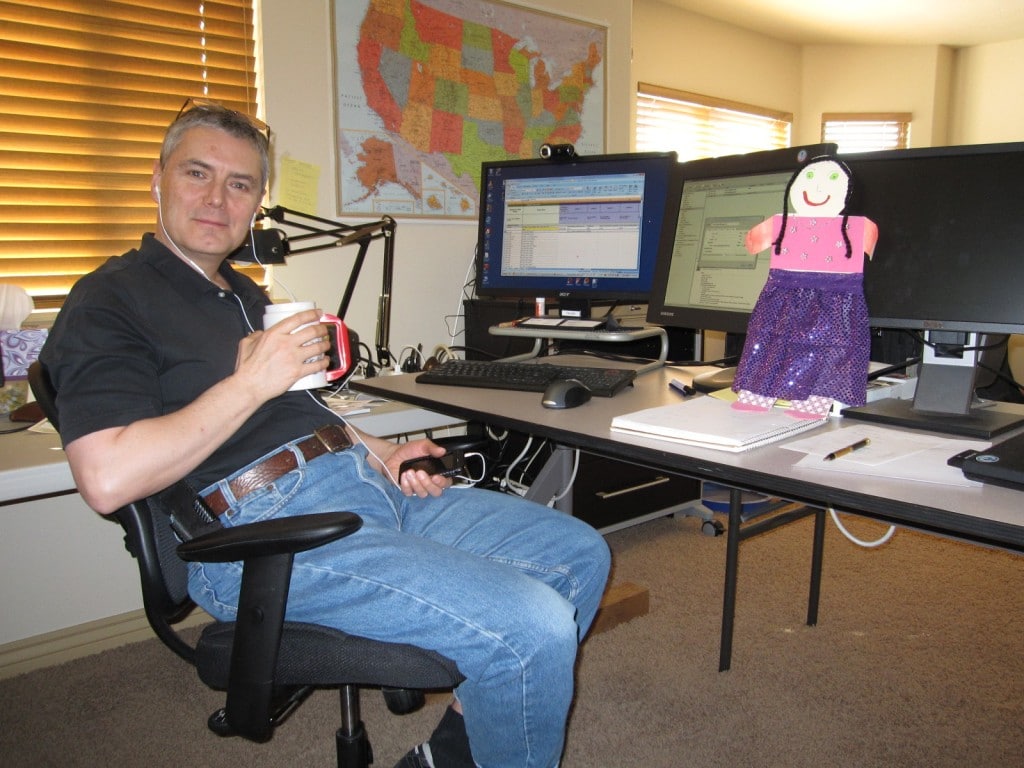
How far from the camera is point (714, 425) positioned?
3.64ft

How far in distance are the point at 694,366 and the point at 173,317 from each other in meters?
1.14

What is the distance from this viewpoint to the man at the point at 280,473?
2.98 ft

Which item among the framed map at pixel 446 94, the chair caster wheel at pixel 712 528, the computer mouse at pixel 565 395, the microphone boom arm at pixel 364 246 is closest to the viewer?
the computer mouse at pixel 565 395

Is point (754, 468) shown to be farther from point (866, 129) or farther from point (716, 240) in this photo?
point (866, 129)

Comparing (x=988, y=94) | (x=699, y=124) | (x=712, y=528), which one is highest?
(x=988, y=94)

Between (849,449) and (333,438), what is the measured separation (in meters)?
0.72

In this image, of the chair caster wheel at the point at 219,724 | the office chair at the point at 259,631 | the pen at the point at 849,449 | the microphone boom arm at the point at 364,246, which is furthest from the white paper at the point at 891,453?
the microphone boom arm at the point at 364,246

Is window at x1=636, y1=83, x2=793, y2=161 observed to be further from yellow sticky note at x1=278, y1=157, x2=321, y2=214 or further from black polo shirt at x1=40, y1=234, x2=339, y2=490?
black polo shirt at x1=40, y1=234, x2=339, y2=490

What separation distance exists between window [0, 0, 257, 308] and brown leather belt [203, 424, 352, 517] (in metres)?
1.24

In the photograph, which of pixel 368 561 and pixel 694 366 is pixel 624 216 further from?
pixel 368 561

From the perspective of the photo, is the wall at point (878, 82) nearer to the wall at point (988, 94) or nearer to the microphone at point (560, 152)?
the wall at point (988, 94)

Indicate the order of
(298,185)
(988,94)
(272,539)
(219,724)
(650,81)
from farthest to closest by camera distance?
(988,94)
(650,81)
(298,185)
(219,724)
(272,539)

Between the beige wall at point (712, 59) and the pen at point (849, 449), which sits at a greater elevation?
the beige wall at point (712, 59)

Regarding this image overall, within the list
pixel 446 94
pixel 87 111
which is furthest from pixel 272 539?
pixel 446 94
